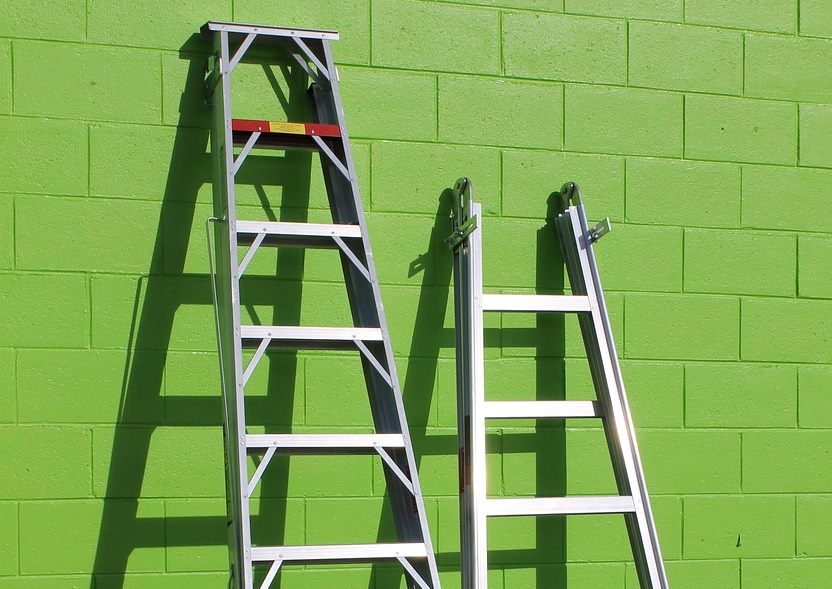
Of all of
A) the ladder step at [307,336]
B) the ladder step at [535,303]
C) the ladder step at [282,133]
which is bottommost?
the ladder step at [307,336]

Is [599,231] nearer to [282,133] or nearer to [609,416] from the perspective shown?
[609,416]

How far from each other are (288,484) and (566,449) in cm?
103

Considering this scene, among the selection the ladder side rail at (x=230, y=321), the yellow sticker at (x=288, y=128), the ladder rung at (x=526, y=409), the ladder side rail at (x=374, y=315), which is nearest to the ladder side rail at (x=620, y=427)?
the ladder rung at (x=526, y=409)

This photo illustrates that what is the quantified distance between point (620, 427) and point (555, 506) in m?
0.39

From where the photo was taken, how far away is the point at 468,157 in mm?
3912

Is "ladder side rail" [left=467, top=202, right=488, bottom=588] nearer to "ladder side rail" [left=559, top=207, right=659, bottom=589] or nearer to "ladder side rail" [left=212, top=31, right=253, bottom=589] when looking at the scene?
"ladder side rail" [left=559, top=207, right=659, bottom=589]

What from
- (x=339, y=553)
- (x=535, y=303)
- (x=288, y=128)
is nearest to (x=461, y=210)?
(x=535, y=303)

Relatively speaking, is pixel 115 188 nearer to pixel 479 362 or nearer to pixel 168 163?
pixel 168 163

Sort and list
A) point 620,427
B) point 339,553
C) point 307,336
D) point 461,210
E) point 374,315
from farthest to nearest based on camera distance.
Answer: point 461,210 < point 620,427 < point 374,315 < point 307,336 < point 339,553

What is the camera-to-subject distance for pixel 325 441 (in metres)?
3.04

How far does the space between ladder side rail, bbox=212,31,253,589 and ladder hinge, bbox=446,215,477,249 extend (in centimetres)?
82

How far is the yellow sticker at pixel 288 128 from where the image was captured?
11.3 feet

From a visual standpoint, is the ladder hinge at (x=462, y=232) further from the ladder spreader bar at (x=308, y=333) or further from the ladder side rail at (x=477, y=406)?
the ladder spreader bar at (x=308, y=333)

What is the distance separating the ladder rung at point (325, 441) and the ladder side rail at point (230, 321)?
2.4 inches
